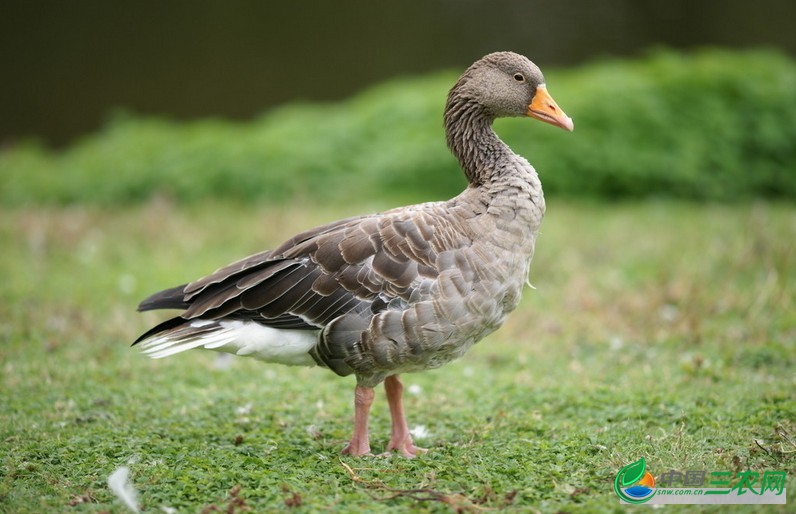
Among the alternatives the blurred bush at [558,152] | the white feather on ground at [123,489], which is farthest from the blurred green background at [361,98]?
the white feather on ground at [123,489]

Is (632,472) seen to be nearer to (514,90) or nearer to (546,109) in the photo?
(546,109)

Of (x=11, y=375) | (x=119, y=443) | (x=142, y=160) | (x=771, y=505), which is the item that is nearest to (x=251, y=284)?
(x=119, y=443)

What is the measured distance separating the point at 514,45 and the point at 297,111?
553 cm

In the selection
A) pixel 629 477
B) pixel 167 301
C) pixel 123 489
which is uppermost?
pixel 167 301

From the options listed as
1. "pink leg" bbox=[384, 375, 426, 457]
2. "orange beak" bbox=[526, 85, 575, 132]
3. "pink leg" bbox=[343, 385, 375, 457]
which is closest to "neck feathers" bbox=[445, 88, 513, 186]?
"orange beak" bbox=[526, 85, 575, 132]

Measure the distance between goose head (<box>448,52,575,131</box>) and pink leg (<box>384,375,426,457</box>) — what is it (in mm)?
1764

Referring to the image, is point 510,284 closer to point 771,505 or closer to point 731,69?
point 771,505

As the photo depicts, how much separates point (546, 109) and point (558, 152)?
273 inches

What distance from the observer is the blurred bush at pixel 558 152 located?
11875 mm

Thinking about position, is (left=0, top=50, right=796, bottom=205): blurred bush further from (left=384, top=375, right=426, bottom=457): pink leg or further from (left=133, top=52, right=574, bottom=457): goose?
(left=384, top=375, right=426, bottom=457): pink leg

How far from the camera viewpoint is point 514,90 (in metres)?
5.16

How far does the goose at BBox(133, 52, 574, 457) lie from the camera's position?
4730 mm

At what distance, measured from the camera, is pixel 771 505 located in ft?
12.6

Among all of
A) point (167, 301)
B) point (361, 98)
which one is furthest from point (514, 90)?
point (361, 98)
